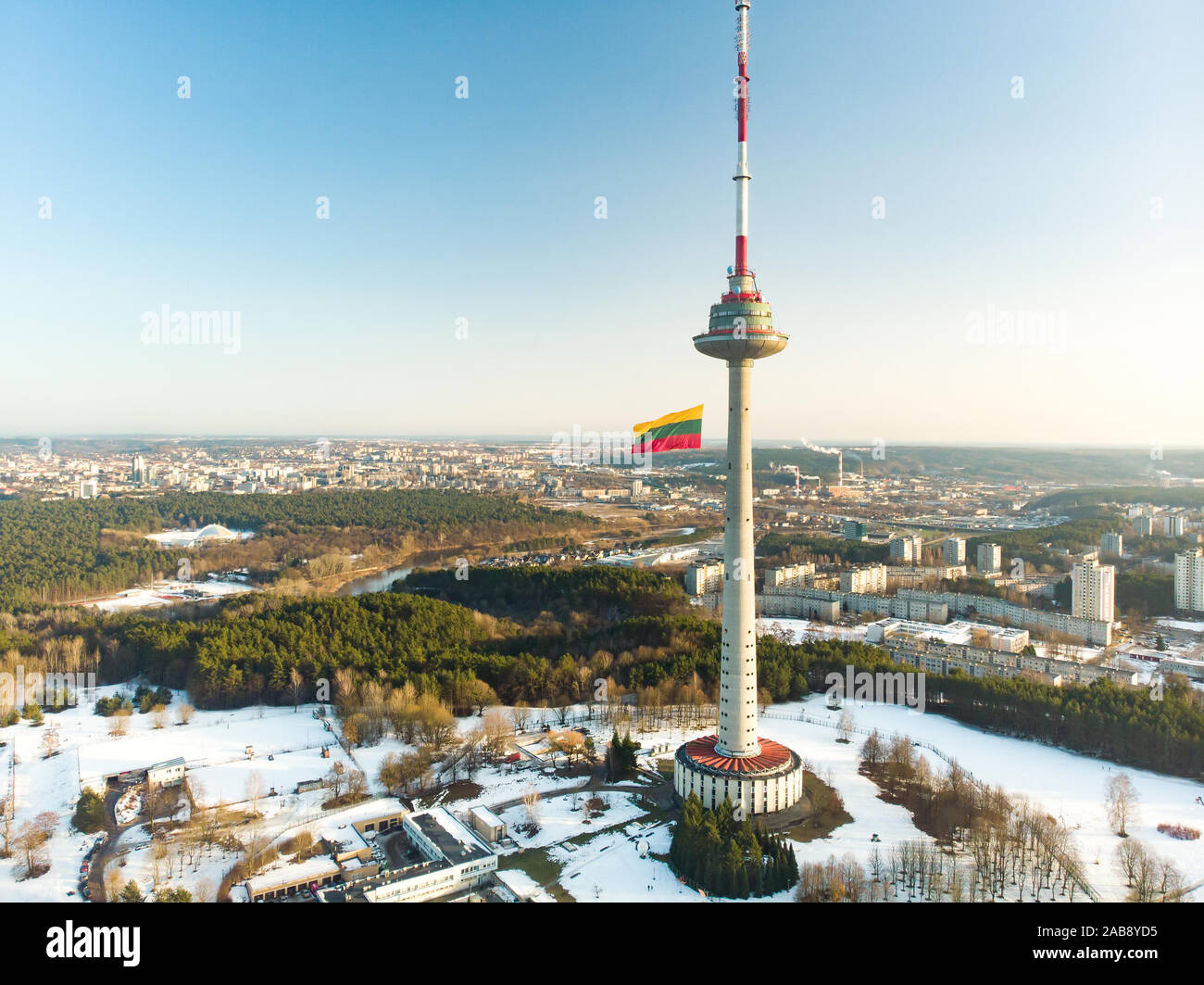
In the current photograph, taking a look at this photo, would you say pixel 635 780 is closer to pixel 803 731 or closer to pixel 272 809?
pixel 803 731

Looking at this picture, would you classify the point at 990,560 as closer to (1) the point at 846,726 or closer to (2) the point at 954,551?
(2) the point at 954,551

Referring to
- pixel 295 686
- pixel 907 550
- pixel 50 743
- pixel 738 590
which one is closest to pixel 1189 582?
pixel 907 550

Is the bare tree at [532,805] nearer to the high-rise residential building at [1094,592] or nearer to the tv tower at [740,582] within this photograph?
the tv tower at [740,582]

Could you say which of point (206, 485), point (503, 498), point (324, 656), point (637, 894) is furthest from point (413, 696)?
point (206, 485)

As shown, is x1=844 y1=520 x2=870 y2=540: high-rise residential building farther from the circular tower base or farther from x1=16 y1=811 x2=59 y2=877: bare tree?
x1=16 y1=811 x2=59 y2=877: bare tree

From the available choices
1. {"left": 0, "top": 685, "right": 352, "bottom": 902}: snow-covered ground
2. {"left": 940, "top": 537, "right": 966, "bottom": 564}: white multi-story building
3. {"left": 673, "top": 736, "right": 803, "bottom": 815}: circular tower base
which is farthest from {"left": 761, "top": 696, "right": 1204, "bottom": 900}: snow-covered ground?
{"left": 940, "top": 537, "right": 966, "bottom": 564}: white multi-story building

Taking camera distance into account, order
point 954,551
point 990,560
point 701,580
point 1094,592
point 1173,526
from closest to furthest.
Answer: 1. point 1094,592
2. point 701,580
3. point 990,560
4. point 954,551
5. point 1173,526
